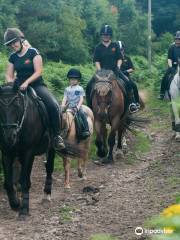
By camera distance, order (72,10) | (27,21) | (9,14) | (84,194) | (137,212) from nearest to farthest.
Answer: (137,212) → (84,194) → (9,14) → (27,21) → (72,10)

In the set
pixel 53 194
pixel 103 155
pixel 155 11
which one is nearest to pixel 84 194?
pixel 53 194

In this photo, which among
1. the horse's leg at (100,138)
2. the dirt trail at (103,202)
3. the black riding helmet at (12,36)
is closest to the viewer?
the dirt trail at (103,202)

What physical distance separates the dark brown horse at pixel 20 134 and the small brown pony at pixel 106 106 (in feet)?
11.5

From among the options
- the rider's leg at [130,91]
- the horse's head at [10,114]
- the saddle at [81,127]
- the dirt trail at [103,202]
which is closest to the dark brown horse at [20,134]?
the horse's head at [10,114]

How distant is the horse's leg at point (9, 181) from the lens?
7.21m

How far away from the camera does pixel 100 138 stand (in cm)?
1149

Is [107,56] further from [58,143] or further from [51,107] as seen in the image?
[51,107]

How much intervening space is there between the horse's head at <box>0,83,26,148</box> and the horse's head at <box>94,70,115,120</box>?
4057 millimetres

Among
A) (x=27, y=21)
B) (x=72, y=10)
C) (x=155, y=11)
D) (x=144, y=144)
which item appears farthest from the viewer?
(x=155, y=11)

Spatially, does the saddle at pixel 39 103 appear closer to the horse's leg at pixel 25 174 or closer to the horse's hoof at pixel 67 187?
the horse's leg at pixel 25 174

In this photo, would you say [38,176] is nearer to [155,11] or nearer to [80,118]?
[80,118]

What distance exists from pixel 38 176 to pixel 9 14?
29.7m

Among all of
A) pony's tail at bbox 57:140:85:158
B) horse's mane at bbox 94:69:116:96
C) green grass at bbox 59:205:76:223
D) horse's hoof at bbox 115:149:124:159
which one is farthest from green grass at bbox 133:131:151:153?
green grass at bbox 59:205:76:223

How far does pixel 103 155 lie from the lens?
11.7 m
